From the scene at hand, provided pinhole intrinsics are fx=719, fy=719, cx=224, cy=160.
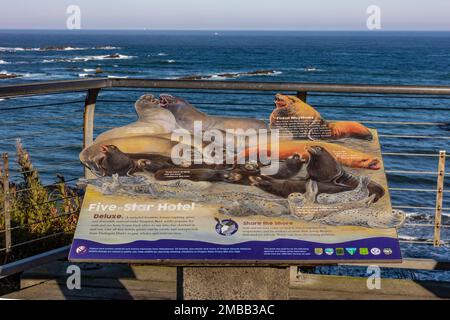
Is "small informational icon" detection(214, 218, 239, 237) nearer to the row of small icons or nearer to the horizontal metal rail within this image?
the row of small icons

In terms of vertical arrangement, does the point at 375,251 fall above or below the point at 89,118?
below

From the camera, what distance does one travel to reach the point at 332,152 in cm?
329

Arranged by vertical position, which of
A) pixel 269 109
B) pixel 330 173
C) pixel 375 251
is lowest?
pixel 269 109

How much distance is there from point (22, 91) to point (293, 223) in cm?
164

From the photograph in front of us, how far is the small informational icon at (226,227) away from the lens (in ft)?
9.48

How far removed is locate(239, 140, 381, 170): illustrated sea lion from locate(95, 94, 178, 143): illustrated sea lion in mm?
427

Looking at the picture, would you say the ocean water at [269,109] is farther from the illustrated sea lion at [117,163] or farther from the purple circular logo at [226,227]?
the purple circular logo at [226,227]

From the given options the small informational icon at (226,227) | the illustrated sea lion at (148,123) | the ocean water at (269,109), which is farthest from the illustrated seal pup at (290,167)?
the ocean water at (269,109)

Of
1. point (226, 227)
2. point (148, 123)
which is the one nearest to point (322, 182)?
point (226, 227)

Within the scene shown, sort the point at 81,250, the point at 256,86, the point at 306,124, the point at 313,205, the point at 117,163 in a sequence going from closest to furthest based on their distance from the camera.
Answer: the point at 81,250, the point at 313,205, the point at 117,163, the point at 306,124, the point at 256,86

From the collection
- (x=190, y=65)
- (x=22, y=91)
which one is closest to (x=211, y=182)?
(x=22, y=91)

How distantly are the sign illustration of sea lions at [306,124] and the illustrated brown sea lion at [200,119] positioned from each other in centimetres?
10

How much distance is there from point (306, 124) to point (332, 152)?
0.21 metres

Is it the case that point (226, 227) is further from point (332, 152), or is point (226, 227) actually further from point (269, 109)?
point (269, 109)
